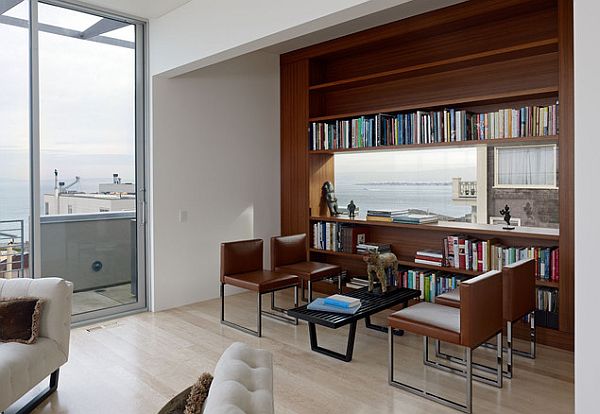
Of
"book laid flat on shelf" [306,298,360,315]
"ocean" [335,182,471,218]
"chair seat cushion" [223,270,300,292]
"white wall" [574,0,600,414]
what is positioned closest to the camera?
"white wall" [574,0,600,414]

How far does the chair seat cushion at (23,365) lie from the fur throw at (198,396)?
1601mm

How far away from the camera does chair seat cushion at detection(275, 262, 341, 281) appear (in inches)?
180

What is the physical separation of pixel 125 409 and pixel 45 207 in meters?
2.21

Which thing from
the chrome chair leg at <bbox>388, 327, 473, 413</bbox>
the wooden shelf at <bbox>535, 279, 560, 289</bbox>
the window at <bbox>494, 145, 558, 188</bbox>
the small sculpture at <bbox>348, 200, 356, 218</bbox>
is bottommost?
the chrome chair leg at <bbox>388, 327, 473, 413</bbox>

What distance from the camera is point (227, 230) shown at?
5477 millimetres

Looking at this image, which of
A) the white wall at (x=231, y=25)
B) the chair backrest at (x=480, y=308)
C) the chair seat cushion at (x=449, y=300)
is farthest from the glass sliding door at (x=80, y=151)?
the chair backrest at (x=480, y=308)

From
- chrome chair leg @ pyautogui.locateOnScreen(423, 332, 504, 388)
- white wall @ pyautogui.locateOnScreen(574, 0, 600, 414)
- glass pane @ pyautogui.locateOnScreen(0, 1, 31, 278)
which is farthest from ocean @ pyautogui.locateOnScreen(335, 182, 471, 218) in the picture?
glass pane @ pyautogui.locateOnScreen(0, 1, 31, 278)

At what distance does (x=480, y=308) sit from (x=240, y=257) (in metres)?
2.37

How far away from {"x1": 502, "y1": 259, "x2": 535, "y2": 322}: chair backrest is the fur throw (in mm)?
2373

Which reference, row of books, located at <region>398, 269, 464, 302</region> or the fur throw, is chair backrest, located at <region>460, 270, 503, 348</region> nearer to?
row of books, located at <region>398, 269, 464, 302</region>

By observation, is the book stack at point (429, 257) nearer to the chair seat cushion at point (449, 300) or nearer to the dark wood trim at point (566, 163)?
the chair seat cushion at point (449, 300)

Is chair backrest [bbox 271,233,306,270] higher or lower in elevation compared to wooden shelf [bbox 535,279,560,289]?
higher

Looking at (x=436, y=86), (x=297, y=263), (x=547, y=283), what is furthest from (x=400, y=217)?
(x=547, y=283)

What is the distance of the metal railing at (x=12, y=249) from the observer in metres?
4.04
